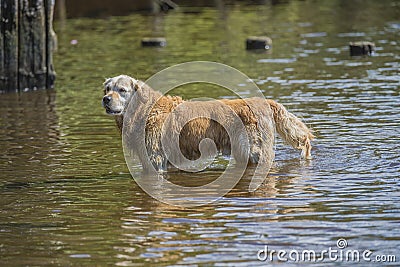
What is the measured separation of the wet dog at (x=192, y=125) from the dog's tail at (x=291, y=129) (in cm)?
9

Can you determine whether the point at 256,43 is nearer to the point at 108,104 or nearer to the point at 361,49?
the point at 361,49

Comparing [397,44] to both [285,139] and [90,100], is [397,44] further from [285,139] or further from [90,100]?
[285,139]

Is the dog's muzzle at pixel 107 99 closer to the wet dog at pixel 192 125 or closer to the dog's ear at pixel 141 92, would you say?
the wet dog at pixel 192 125

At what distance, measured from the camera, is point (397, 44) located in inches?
933

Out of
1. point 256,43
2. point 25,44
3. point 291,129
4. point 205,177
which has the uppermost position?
point 25,44

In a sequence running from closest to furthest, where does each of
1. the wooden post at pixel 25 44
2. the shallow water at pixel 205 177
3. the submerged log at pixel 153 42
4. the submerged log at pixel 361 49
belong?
the shallow water at pixel 205 177
the wooden post at pixel 25 44
the submerged log at pixel 361 49
the submerged log at pixel 153 42

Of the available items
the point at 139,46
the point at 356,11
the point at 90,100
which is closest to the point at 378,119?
the point at 90,100

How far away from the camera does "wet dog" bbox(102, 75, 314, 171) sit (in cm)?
1141

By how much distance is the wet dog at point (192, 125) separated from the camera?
11.4 meters

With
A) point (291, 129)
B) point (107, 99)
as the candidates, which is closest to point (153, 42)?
point (291, 129)

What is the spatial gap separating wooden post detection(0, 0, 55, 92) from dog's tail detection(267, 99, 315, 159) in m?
7.66

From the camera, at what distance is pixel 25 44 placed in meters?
18.1

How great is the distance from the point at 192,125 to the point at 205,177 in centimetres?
67

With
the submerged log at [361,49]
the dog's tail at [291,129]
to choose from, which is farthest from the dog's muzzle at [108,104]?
the submerged log at [361,49]
